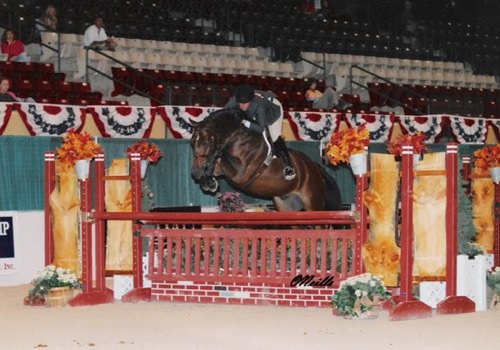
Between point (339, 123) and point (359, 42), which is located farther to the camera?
point (359, 42)

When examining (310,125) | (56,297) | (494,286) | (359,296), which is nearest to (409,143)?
(359,296)

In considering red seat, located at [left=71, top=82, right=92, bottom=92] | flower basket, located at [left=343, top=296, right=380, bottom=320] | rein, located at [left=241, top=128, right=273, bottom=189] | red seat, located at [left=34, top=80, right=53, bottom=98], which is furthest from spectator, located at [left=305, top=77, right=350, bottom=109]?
flower basket, located at [left=343, top=296, right=380, bottom=320]

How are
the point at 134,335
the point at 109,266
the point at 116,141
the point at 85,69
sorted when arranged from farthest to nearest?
1. the point at 85,69
2. the point at 116,141
3. the point at 109,266
4. the point at 134,335

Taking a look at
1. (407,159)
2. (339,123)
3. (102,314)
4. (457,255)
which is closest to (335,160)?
(407,159)

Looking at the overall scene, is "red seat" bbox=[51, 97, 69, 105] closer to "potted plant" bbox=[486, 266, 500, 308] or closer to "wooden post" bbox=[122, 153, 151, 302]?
"wooden post" bbox=[122, 153, 151, 302]

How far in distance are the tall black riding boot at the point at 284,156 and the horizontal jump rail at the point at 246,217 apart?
97.4 inches

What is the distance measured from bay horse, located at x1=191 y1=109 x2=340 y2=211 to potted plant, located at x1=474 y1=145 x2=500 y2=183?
216 cm

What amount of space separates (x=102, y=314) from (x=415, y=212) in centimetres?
314

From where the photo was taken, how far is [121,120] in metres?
15.9

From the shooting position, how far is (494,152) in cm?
1304

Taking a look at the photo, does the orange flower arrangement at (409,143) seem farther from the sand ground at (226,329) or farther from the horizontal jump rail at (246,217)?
the sand ground at (226,329)

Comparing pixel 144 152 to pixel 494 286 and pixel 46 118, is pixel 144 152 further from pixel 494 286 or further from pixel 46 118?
pixel 494 286

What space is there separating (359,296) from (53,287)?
133 inches

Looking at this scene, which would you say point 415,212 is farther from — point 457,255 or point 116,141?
point 116,141
